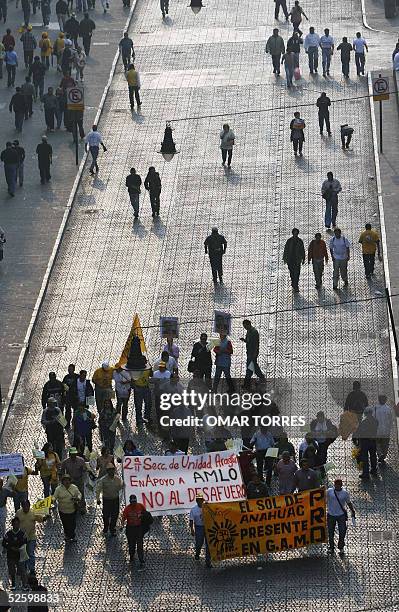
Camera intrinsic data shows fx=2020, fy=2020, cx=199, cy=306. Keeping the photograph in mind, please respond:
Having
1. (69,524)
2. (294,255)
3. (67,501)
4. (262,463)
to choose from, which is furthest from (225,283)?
(67,501)

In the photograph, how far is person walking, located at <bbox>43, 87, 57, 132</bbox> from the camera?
180 feet

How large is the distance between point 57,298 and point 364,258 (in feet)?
21.9

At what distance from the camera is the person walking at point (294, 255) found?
42.6 meters

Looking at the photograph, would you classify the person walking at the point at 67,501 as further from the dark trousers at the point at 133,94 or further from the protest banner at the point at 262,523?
→ the dark trousers at the point at 133,94

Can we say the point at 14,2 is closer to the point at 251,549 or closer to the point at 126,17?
the point at 126,17

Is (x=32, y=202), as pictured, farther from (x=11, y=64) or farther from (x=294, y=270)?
Result: (x=11, y=64)

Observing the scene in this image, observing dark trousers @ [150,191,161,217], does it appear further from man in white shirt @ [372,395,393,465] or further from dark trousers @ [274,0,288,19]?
dark trousers @ [274,0,288,19]

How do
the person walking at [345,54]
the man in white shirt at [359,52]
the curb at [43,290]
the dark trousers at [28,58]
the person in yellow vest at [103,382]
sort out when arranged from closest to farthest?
the person in yellow vest at [103,382], the curb at [43,290], the person walking at [345,54], the man in white shirt at [359,52], the dark trousers at [28,58]

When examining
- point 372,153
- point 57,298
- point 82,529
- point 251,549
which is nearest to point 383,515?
point 251,549

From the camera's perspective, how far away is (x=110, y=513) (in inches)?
1303

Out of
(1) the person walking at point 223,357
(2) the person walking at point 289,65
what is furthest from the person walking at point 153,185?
(2) the person walking at point 289,65

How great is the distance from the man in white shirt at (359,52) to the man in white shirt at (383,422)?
79.0 feet

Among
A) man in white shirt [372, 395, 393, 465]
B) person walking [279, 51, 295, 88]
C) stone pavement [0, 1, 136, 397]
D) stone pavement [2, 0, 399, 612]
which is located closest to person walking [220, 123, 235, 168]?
stone pavement [2, 0, 399, 612]

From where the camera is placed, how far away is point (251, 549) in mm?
32031
